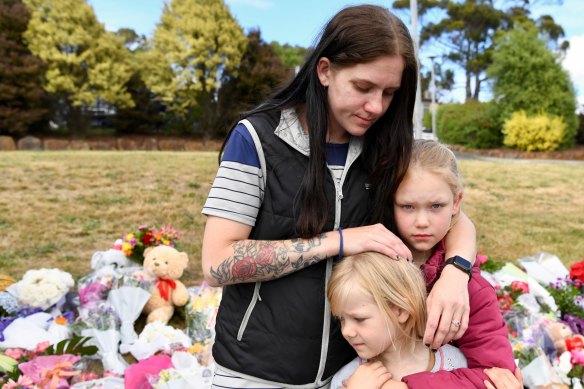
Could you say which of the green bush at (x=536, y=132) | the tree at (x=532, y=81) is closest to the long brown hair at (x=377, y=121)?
the green bush at (x=536, y=132)

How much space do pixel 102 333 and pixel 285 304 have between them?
7.65 ft

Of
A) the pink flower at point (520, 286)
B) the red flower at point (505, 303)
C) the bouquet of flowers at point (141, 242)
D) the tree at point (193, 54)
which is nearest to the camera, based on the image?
the red flower at point (505, 303)

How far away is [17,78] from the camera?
69.2 ft

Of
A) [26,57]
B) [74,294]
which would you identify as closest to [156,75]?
[26,57]

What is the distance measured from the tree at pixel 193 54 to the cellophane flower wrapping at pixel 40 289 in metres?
20.8

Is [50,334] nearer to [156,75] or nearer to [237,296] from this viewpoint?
[237,296]

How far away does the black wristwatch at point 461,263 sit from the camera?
1.42 meters

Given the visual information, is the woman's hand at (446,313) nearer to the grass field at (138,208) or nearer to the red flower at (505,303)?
the red flower at (505,303)

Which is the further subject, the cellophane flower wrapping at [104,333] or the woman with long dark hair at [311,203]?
the cellophane flower wrapping at [104,333]

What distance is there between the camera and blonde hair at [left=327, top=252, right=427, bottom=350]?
1.32 metres

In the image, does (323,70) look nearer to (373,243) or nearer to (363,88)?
(363,88)

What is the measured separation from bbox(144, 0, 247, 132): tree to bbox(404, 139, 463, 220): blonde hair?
2317cm

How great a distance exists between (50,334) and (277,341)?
2436 mm

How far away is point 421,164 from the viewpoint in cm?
150
